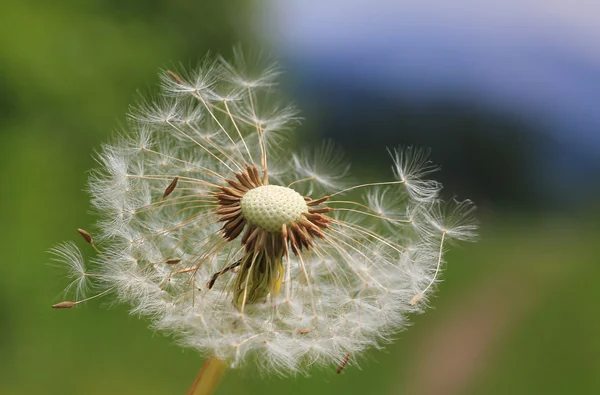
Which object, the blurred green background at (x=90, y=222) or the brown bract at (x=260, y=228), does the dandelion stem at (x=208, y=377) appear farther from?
the blurred green background at (x=90, y=222)

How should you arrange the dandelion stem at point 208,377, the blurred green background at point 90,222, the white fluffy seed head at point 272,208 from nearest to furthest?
the dandelion stem at point 208,377 → the white fluffy seed head at point 272,208 → the blurred green background at point 90,222

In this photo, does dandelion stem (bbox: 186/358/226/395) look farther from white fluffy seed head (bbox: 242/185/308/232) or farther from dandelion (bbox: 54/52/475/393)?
white fluffy seed head (bbox: 242/185/308/232)

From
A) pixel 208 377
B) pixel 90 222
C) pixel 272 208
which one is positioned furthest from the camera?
pixel 90 222

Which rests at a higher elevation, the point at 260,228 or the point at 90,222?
the point at 90,222

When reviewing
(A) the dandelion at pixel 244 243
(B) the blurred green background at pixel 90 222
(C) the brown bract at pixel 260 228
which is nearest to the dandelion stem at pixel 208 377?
(A) the dandelion at pixel 244 243

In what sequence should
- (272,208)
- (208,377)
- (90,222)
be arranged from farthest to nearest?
1. (90,222)
2. (272,208)
3. (208,377)

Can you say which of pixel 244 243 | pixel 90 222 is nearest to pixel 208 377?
pixel 244 243

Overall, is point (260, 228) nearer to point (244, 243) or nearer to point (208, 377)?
point (244, 243)

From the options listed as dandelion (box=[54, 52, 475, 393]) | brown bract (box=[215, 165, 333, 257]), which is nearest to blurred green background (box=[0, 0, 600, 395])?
dandelion (box=[54, 52, 475, 393])

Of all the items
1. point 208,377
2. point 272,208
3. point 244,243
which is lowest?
point 208,377
